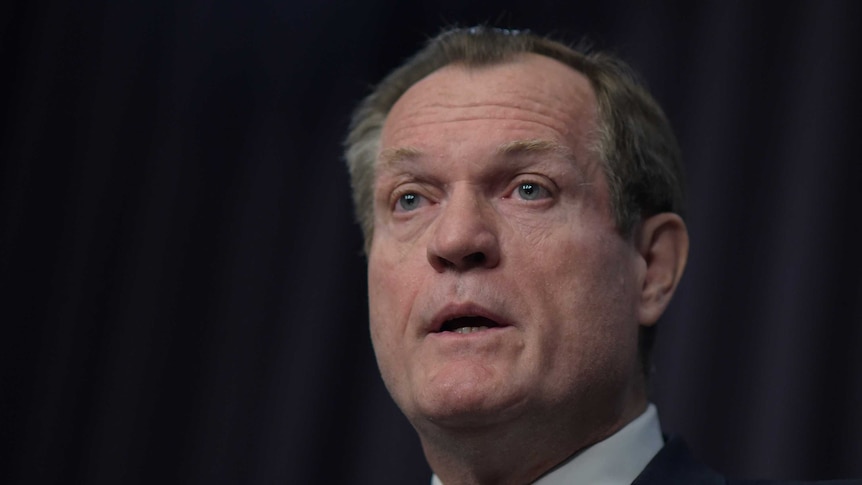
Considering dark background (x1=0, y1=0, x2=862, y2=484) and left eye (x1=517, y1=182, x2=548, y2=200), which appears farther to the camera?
dark background (x1=0, y1=0, x2=862, y2=484)

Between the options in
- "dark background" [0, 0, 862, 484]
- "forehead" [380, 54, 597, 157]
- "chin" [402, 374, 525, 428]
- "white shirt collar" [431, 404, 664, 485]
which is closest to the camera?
"chin" [402, 374, 525, 428]

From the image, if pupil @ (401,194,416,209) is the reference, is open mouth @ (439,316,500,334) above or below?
below

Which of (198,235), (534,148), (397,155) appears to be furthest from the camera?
(198,235)

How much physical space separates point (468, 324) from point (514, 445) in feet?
0.73

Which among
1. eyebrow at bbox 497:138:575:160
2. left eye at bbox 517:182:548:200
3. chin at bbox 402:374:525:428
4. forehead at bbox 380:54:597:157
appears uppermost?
forehead at bbox 380:54:597:157

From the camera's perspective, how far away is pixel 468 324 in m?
1.85

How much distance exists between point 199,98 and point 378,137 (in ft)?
3.70

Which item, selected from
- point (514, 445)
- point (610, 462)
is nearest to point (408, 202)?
point (514, 445)

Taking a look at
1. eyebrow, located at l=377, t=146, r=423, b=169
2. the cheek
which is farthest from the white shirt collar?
eyebrow, located at l=377, t=146, r=423, b=169

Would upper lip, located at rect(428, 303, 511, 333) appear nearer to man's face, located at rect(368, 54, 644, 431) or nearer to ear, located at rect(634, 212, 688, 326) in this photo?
man's face, located at rect(368, 54, 644, 431)

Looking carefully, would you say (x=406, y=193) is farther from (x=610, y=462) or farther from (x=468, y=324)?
(x=610, y=462)

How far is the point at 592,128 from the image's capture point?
2082 mm

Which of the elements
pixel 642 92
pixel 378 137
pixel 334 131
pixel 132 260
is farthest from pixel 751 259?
pixel 132 260

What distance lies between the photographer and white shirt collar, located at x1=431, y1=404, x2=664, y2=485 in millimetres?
1882
